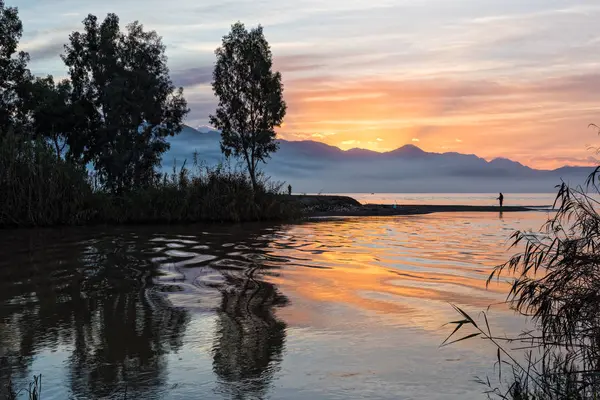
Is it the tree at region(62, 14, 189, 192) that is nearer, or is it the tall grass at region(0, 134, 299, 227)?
the tall grass at region(0, 134, 299, 227)

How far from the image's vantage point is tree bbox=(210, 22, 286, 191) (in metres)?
43.9

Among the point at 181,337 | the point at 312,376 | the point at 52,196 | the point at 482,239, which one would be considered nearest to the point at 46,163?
the point at 52,196

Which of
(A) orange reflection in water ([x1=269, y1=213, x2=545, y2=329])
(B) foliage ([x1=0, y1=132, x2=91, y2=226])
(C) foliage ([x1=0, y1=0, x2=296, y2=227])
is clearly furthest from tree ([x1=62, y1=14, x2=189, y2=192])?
(A) orange reflection in water ([x1=269, y1=213, x2=545, y2=329])

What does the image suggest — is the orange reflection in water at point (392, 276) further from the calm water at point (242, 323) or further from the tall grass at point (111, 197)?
the tall grass at point (111, 197)

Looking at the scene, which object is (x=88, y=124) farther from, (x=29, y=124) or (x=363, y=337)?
(x=363, y=337)

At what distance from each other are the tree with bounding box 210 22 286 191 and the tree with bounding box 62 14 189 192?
17.5 feet

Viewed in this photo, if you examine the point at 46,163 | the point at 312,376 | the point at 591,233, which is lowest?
the point at 312,376

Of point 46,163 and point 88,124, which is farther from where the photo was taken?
point 88,124

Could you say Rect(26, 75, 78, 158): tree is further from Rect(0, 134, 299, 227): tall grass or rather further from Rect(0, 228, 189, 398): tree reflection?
Rect(0, 228, 189, 398): tree reflection

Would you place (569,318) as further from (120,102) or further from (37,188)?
(120,102)

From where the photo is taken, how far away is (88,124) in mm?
41688

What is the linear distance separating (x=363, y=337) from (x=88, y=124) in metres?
40.4

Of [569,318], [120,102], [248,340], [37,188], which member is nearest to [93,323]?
[248,340]

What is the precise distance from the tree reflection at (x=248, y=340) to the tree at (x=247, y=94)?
36065 mm
